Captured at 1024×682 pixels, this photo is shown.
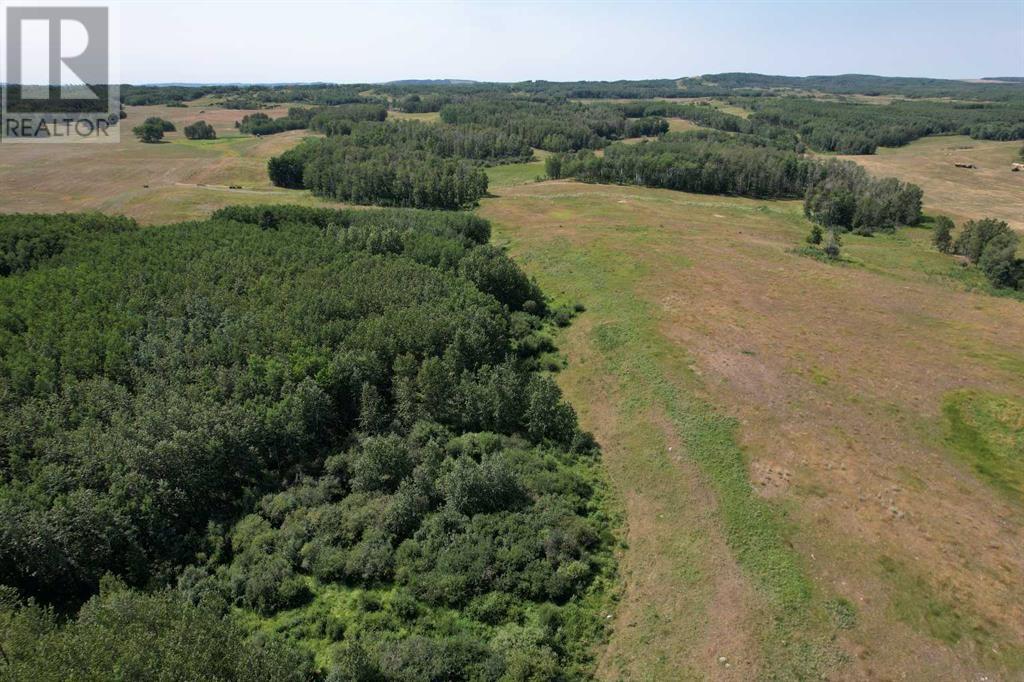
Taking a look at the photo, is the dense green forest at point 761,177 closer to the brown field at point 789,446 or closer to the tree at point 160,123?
the brown field at point 789,446

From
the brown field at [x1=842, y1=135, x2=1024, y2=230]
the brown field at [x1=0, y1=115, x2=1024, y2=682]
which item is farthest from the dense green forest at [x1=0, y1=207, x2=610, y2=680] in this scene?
the brown field at [x1=842, y1=135, x2=1024, y2=230]

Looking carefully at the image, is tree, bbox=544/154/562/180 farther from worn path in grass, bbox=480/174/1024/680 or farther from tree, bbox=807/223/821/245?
tree, bbox=807/223/821/245

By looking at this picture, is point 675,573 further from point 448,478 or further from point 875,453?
point 875,453

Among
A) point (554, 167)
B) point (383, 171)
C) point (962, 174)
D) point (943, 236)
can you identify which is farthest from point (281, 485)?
point (962, 174)

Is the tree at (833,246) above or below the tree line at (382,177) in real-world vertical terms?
below

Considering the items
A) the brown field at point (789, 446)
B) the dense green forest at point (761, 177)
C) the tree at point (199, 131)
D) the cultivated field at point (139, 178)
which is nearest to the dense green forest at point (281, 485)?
the brown field at point (789, 446)

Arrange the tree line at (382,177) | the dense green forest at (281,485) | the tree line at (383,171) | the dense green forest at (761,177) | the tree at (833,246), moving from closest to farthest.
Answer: the dense green forest at (281,485) → the tree at (833,246) → the dense green forest at (761,177) → the tree line at (382,177) → the tree line at (383,171)
